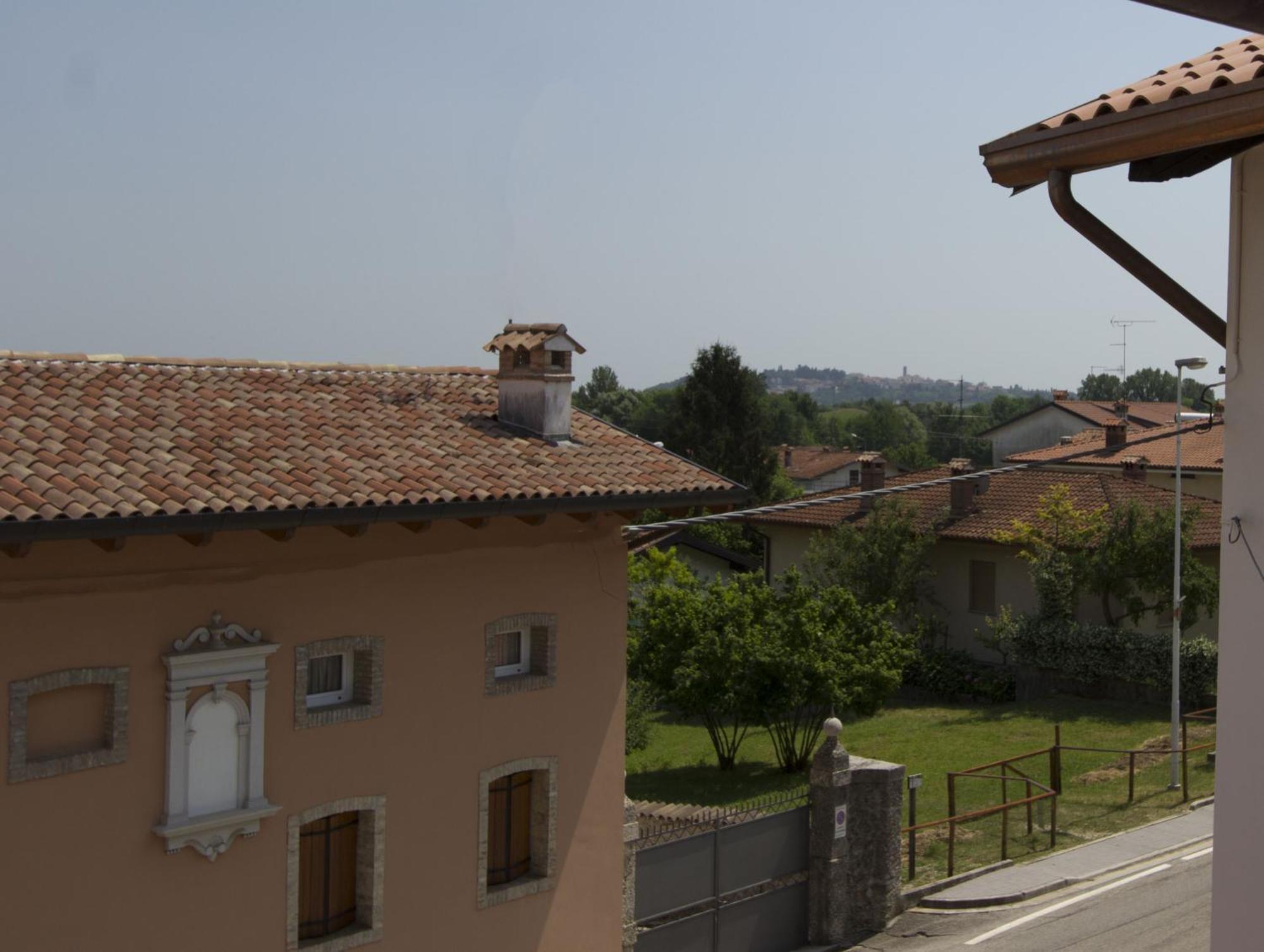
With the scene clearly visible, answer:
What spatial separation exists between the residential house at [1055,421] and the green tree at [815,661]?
34964 millimetres

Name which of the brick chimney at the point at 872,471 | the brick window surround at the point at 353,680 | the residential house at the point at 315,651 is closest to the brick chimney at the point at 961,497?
the brick chimney at the point at 872,471

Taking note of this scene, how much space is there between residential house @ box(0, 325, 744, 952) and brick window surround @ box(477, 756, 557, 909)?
4 cm

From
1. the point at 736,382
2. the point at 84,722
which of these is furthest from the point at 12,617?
the point at 736,382

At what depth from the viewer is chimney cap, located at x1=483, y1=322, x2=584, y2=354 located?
48.5 feet

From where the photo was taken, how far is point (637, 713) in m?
27.9

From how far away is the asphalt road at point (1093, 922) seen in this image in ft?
53.2

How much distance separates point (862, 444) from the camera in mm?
138125

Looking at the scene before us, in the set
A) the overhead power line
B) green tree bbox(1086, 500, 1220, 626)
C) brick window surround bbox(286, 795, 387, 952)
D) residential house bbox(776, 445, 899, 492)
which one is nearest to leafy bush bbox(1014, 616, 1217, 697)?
green tree bbox(1086, 500, 1220, 626)

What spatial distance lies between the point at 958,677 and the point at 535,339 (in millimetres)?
23795

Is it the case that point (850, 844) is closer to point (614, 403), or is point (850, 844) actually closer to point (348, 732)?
point (348, 732)

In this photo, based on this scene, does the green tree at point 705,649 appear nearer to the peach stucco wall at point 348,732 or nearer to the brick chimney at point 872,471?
the peach stucco wall at point 348,732

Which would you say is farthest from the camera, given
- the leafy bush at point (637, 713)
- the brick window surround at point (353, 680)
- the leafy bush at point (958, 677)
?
the leafy bush at point (958, 677)

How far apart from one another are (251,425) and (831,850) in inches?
369

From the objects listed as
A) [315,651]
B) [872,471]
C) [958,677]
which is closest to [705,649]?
[958,677]
